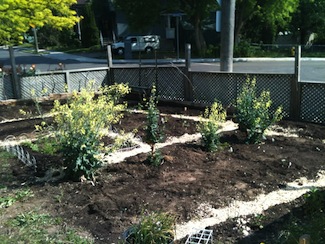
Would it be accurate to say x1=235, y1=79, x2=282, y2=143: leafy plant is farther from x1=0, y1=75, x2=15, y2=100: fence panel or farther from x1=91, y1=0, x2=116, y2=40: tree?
x1=91, y1=0, x2=116, y2=40: tree

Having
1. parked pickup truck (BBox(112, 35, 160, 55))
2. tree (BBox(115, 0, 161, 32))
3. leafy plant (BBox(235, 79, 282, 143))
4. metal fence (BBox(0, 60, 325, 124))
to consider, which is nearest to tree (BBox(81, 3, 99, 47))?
parked pickup truck (BBox(112, 35, 160, 55))

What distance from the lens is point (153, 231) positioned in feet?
9.91

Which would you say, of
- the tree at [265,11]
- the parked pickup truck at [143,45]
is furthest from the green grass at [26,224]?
the parked pickup truck at [143,45]

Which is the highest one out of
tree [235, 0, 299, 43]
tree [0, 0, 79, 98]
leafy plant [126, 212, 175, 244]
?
tree [235, 0, 299, 43]

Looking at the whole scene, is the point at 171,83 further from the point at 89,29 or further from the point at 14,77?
the point at 89,29

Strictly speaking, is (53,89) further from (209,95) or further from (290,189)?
(290,189)

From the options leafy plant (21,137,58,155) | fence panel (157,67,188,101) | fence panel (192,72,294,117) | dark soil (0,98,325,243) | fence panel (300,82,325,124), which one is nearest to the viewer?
dark soil (0,98,325,243)

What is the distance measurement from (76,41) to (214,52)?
20.6 meters

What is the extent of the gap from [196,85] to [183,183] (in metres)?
5.11

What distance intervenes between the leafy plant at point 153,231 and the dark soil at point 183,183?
1.46 feet

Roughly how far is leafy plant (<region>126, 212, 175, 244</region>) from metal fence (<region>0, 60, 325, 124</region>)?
3.35 metres

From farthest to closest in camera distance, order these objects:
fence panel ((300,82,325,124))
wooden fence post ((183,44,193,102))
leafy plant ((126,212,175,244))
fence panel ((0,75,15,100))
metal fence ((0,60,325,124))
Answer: fence panel ((0,75,15,100)) → wooden fence post ((183,44,193,102)) → metal fence ((0,60,325,124)) → fence panel ((300,82,325,124)) → leafy plant ((126,212,175,244))

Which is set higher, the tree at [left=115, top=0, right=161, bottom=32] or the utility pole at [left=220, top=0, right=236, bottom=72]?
the tree at [left=115, top=0, right=161, bottom=32]

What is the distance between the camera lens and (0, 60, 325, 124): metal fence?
24.5ft
